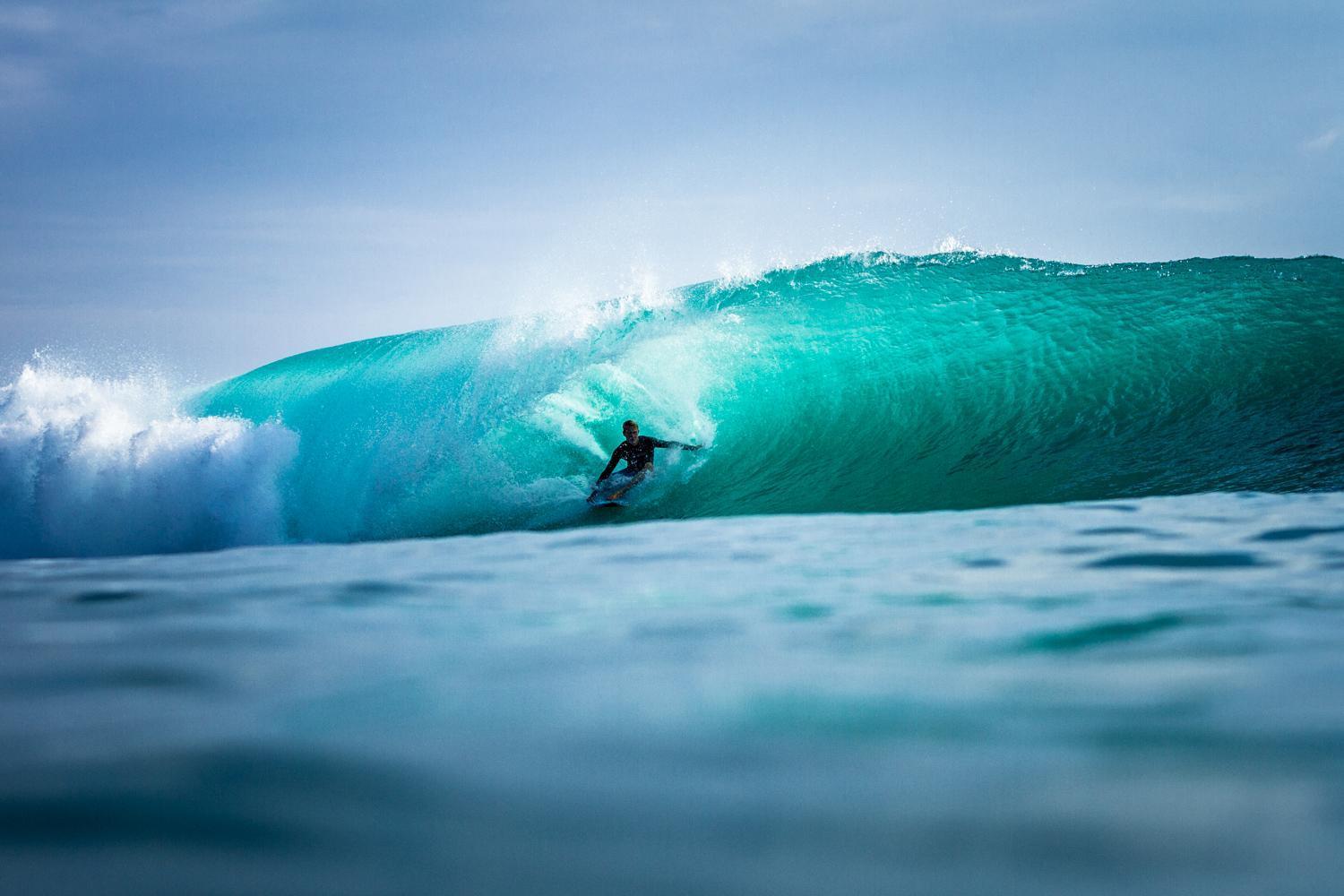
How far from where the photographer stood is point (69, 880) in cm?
100

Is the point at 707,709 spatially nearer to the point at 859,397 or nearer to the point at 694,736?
the point at 694,736

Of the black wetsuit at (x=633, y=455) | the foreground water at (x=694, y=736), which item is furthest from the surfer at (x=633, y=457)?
the foreground water at (x=694, y=736)

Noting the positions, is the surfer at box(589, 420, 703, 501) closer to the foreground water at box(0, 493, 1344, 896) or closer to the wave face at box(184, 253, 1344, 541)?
the wave face at box(184, 253, 1344, 541)

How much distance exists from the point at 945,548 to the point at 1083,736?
1947mm

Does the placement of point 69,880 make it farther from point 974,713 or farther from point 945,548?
point 945,548

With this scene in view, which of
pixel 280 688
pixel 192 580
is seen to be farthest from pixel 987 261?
pixel 280 688

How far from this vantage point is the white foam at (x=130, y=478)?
420 inches

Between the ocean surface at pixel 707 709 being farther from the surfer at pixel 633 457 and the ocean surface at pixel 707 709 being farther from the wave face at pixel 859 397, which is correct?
the surfer at pixel 633 457

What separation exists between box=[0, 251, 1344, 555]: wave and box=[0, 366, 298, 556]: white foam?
8 cm

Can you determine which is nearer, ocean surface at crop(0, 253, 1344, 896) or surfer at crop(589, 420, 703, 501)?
ocean surface at crop(0, 253, 1344, 896)

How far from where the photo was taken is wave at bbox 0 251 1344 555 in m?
7.91

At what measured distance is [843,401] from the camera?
10109mm

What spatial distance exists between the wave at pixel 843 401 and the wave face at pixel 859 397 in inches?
1.2

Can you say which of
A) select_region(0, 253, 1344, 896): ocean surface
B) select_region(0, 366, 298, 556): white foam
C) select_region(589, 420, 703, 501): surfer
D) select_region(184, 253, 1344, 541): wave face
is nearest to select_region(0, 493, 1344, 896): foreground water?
select_region(0, 253, 1344, 896): ocean surface
